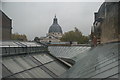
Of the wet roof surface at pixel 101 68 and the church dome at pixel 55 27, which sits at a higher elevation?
the church dome at pixel 55 27

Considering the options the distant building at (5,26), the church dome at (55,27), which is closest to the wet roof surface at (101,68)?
the distant building at (5,26)

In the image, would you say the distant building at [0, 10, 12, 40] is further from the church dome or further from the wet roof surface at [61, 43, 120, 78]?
the church dome

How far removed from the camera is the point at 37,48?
696 inches

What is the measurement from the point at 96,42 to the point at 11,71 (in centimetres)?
1839

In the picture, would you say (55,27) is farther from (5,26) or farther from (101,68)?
(101,68)

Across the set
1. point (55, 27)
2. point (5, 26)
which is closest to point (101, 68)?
point (5, 26)

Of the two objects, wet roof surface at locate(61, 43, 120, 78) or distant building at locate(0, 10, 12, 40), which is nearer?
wet roof surface at locate(61, 43, 120, 78)

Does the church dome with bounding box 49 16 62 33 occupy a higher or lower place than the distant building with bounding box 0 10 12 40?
higher

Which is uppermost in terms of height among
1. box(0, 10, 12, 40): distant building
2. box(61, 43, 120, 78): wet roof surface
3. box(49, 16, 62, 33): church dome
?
box(49, 16, 62, 33): church dome

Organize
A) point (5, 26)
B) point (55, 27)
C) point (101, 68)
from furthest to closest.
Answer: point (55, 27) → point (5, 26) → point (101, 68)

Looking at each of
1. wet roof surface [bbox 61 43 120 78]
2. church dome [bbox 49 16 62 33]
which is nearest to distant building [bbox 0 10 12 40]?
wet roof surface [bbox 61 43 120 78]

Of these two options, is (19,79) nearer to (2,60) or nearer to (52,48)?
(2,60)

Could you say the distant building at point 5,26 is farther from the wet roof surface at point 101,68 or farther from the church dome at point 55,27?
the church dome at point 55,27

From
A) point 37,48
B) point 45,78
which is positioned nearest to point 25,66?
point 45,78
